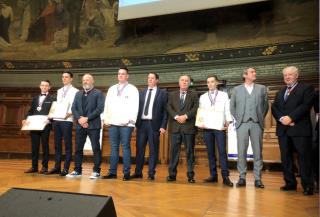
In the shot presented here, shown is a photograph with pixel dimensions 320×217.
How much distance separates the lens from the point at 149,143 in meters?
5.42

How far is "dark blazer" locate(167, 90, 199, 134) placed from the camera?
17.3 ft

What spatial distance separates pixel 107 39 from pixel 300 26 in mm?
5353

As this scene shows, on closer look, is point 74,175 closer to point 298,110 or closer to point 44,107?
point 44,107

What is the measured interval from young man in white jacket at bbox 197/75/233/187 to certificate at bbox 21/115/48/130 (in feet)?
8.50

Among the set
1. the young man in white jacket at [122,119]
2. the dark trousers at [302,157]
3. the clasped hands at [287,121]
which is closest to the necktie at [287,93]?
the clasped hands at [287,121]

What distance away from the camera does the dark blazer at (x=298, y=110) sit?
14.4 feet

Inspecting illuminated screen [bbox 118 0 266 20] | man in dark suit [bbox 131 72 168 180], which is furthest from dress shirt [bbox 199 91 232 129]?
illuminated screen [bbox 118 0 266 20]

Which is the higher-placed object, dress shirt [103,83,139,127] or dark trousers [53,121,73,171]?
dress shirt [103,83,139,127]

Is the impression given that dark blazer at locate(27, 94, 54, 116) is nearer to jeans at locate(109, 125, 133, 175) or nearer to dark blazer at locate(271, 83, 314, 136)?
jeans at locate(109, 125, 133, 175)

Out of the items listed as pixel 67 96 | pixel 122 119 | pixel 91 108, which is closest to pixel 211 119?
pixel 122 119

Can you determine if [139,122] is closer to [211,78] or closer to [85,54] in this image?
[211,78]

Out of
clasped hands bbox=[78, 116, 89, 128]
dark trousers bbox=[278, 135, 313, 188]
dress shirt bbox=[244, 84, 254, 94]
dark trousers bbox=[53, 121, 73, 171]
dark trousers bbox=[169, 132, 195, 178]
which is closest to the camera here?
dark trousers bbox=[278, 135, 313, 188]

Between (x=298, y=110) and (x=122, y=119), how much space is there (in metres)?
2.45

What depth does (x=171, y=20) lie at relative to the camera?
982 centimetres
